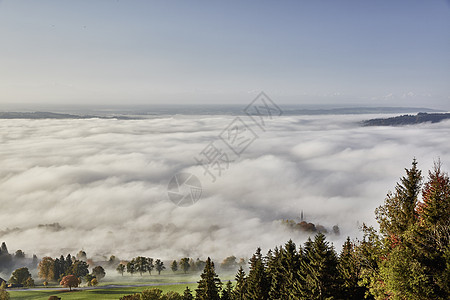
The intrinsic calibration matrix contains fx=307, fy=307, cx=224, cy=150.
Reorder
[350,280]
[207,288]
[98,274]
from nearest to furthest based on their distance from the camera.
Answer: [350,280] → [207,288] → [98,274]

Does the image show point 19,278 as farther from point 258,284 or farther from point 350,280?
point 350,280

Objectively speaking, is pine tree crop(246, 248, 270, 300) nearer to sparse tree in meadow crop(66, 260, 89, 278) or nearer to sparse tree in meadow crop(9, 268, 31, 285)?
sparse tree in meadow crop(66, 260, 89, 278)

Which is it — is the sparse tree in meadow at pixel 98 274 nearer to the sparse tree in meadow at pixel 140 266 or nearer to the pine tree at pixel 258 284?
the sparse tree in meadow at pixel 140 266

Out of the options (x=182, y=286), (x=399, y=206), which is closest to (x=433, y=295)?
(x=399, y=206)

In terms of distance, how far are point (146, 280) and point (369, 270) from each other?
311 feet

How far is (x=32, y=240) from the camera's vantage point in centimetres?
17562

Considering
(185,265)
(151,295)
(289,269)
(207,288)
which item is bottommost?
(185,265)


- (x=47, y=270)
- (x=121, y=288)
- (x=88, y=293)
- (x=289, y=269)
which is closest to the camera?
(x=289, y=269)

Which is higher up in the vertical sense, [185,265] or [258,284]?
[258,284]

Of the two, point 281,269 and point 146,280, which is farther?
point 146,280

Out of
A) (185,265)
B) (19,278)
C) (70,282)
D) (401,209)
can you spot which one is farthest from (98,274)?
(401,209)

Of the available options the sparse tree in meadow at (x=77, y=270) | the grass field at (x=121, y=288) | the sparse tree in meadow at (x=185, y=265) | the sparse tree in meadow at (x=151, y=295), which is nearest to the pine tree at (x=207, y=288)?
the sparse tree in meadow at (x=151, y=295)

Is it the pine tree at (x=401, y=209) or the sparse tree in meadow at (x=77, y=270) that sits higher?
the pine tree at (x=401, y=209)

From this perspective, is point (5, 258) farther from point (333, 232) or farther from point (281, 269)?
point (333, 232)
